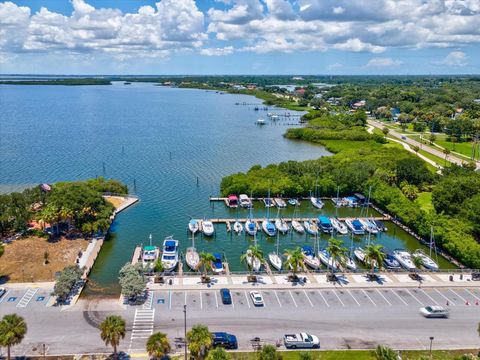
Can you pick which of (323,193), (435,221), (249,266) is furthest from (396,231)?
(249,266)

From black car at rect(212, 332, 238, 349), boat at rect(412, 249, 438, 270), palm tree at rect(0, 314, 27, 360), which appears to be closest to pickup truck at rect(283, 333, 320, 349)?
black car at rect(212, 332, 238, 349)

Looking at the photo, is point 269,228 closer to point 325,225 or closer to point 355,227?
point 325,225

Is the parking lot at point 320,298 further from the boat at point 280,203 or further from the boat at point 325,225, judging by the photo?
the boat at point 280,203

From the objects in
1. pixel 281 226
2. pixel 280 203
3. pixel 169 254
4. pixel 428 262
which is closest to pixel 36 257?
pixel 169 254

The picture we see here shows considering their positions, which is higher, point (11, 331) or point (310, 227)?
point (11, 331)

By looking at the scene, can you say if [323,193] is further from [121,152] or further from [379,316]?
[121,152]
